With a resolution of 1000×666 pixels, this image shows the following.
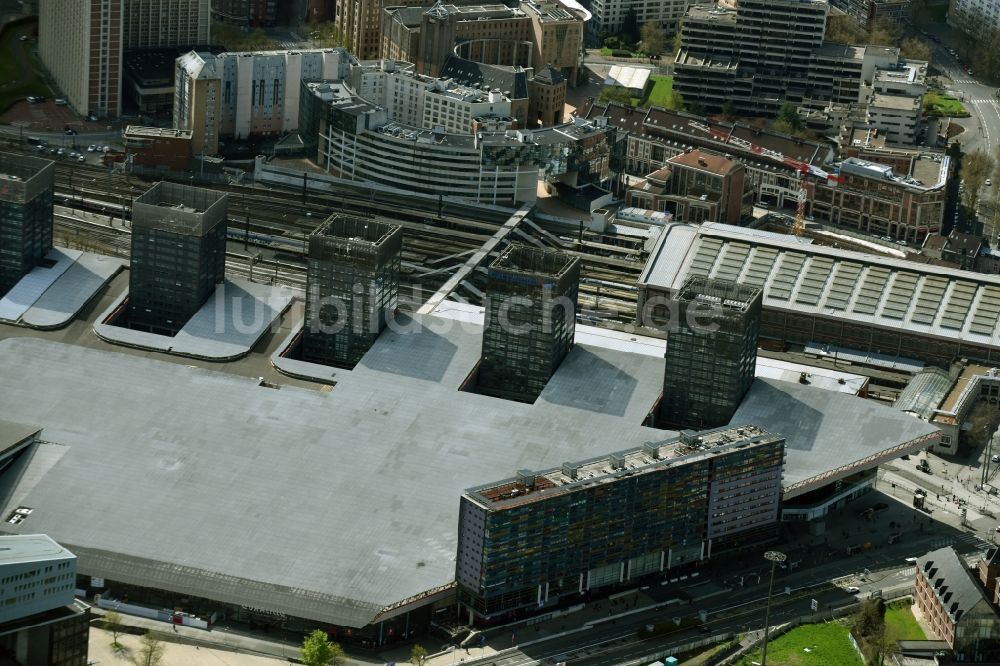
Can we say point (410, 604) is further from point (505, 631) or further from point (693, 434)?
point (693, 434)

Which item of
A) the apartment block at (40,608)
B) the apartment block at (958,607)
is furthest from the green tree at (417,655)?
the apartment block at (958,607)

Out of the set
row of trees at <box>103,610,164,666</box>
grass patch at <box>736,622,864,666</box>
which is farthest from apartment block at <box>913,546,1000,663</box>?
row of trees at <box>103,610,164,666</box>

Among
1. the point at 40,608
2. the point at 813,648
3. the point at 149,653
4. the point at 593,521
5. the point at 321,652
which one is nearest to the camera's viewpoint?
the point at 40,608

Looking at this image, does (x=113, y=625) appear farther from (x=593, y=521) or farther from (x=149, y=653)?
(x=593, y=521)

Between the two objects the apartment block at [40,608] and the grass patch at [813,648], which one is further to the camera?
the grass patch at [813,648]

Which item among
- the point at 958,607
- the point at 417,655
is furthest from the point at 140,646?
the point at 958,607

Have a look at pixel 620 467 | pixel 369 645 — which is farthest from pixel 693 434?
pixel 369 645

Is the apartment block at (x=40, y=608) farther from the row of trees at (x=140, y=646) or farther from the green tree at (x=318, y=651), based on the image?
the green tree at (x=318, y=651)
